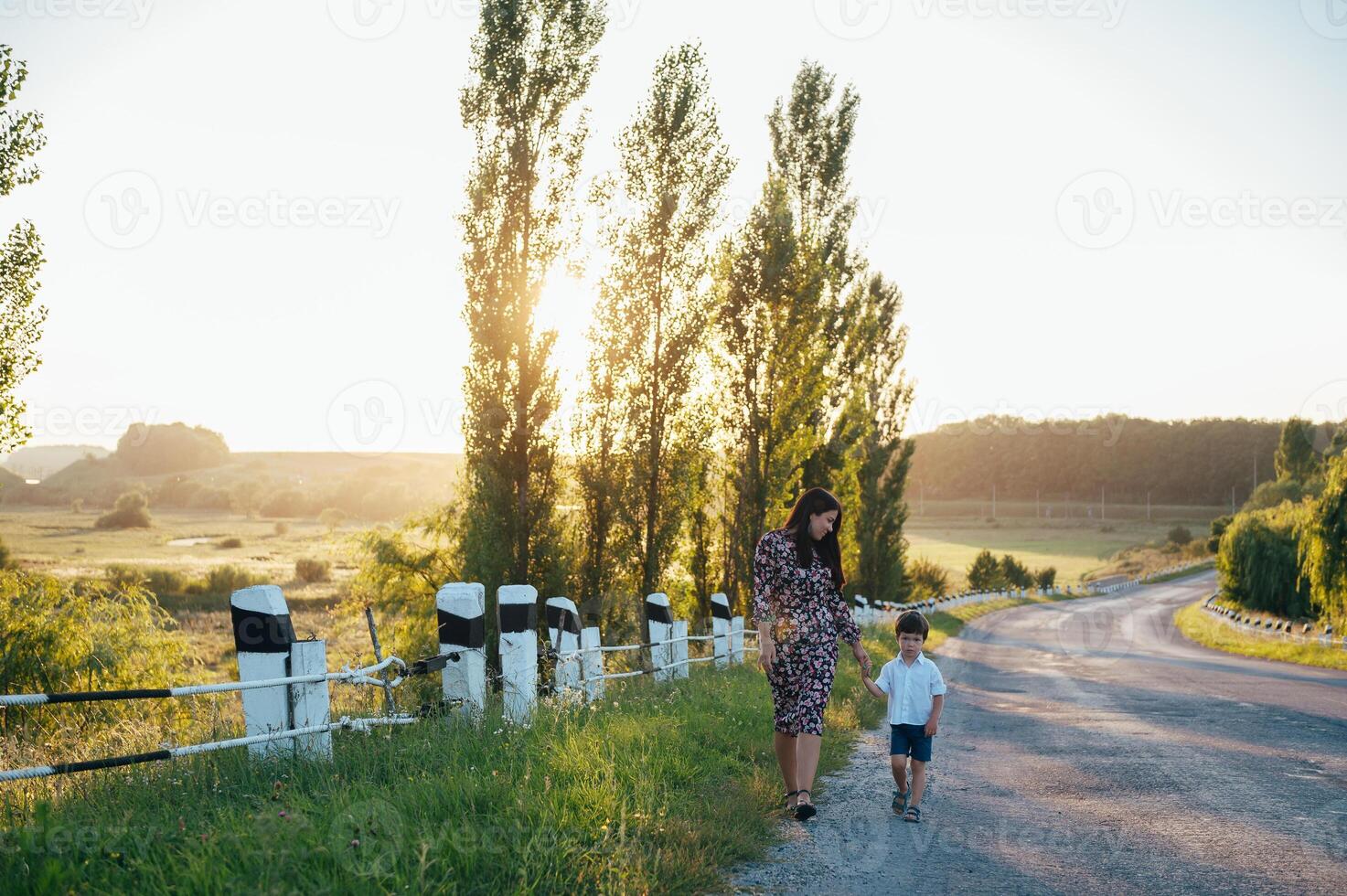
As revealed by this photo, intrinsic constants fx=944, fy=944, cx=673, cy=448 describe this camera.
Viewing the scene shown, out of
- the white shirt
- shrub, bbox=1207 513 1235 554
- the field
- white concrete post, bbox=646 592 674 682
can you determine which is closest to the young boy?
the white shirt

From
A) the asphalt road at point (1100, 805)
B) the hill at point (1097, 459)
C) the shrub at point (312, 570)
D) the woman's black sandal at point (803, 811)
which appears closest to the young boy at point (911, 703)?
the asphalt road at point (1100, 805)

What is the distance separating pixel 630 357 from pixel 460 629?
1305 cm

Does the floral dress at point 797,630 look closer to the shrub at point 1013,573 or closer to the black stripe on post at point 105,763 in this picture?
the black stripe on post at point 105,763

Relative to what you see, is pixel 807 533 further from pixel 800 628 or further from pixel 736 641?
pixel 736 641

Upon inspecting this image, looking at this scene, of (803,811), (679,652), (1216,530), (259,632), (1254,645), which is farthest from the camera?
(1216,530)

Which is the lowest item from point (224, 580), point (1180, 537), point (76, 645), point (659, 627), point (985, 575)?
point (1180, 537)

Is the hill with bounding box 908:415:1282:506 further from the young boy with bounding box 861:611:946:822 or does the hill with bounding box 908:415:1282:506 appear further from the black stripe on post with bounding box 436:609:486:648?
the black stripe on post with bounding box 436:609:486:648

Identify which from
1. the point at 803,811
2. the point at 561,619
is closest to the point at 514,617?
the point at 561,619

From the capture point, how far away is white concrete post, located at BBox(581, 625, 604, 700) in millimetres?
8328

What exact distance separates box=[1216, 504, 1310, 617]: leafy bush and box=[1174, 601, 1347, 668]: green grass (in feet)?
5.95

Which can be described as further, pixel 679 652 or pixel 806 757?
pixel 679 652

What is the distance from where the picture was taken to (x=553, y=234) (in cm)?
1778

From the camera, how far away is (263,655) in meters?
4.74

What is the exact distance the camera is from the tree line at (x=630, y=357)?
17.0 m
